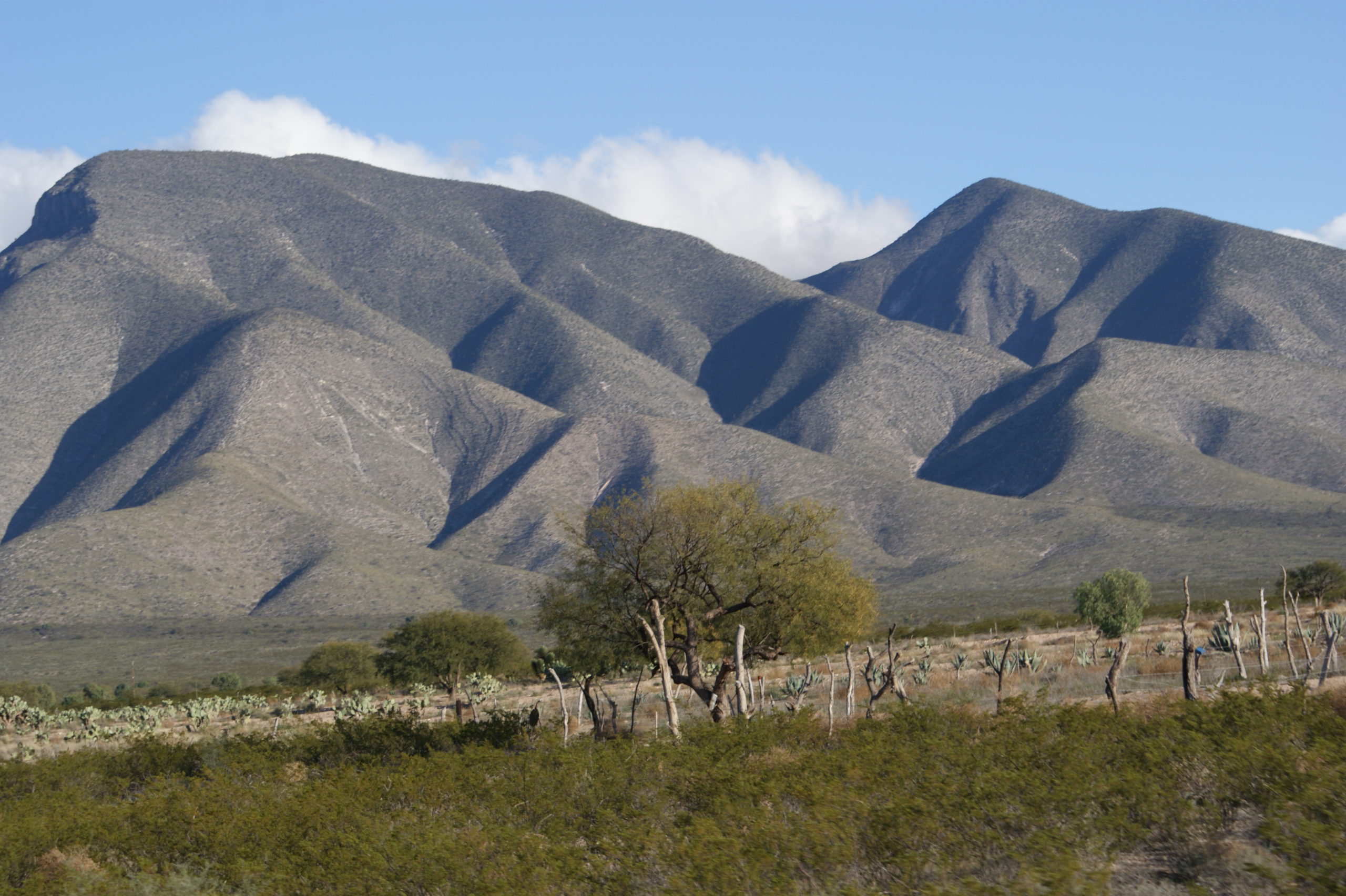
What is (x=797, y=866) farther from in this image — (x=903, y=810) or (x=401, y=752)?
(x=401, y=752)

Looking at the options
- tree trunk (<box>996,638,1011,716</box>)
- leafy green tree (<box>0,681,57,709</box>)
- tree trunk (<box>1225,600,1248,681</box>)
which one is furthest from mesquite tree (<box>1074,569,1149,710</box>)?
leafy green tree (<box>0,681,57,709</box>)

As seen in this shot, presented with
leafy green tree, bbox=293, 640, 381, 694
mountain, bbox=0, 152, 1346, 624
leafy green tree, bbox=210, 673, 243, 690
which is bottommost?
leafy green tree, bbox=210, 673, 243, 690

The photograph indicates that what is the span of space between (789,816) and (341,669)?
63871 mm

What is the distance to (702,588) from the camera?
29.5 meters

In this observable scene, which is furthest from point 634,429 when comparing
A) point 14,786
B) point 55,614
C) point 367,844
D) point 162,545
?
point 367,844

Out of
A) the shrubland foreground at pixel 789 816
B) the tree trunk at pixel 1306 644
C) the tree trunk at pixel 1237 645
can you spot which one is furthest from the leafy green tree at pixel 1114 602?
the shrubland foreground at pixel 789 816

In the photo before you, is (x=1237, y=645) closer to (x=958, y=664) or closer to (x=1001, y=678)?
(x=1001, y=678)

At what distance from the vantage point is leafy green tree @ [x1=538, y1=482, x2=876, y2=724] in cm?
2881

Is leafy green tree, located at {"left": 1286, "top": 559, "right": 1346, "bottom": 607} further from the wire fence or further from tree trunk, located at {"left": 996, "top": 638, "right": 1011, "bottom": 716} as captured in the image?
tree trunk, located at {"left": 996, "top": 638, "right": 1011, "bottom": 716}

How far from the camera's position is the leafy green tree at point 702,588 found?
94.5 ft

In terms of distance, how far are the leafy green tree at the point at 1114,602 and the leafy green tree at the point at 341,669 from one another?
4275 cm

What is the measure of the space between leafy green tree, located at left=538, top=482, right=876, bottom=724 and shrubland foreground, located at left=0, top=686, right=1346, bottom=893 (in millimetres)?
5368

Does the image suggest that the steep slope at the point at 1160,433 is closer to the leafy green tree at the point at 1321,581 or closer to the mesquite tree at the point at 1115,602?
the leafy green tree at the point at 1321,581

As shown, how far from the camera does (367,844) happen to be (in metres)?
15.4
